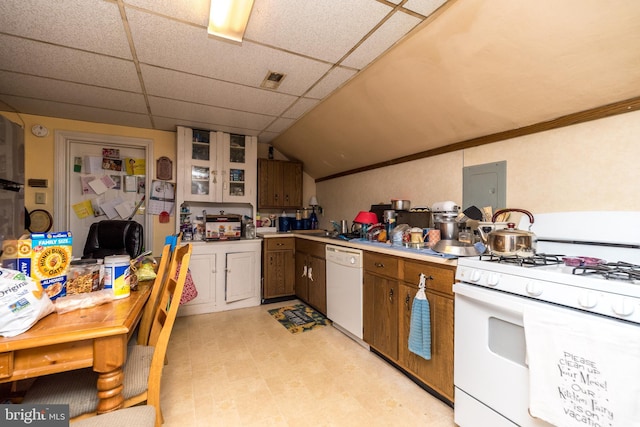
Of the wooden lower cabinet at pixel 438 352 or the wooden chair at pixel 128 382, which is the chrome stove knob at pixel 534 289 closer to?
the wooden lower cabinet at pixel 438 352

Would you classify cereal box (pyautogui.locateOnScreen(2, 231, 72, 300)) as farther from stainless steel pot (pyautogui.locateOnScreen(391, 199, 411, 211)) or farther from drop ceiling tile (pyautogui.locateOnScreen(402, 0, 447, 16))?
stainless steel pot (pyautogui.locateOnScreen(391, 199, 411, 211))

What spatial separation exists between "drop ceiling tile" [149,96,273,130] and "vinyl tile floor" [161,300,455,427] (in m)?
2.24

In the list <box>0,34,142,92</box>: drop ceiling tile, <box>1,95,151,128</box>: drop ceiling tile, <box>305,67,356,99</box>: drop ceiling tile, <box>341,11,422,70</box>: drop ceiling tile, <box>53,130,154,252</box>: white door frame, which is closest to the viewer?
<box>341,11,422,70</box>: drop ceiling tile

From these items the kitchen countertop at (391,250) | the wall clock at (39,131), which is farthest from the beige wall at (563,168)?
the wall clock at (39,131)

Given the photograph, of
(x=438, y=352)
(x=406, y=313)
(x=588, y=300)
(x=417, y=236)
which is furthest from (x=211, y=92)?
(x=588, y=300)

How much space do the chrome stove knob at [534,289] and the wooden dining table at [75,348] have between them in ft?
5.20

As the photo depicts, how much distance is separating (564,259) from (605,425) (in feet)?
2.34

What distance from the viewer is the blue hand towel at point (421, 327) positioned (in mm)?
1706

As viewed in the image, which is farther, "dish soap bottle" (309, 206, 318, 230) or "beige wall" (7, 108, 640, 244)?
"dish soap bottle" (309, 206, 318, 230)

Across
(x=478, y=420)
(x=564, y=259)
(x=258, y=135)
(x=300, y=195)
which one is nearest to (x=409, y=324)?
(x=478, y=420)

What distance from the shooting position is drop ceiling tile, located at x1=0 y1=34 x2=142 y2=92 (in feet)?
6.00

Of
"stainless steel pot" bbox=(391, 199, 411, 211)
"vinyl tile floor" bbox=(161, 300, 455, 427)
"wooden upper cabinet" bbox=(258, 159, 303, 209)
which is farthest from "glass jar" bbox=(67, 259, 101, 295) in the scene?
"wooden upper cabinet" bbox=(258, 159, 303, 209)

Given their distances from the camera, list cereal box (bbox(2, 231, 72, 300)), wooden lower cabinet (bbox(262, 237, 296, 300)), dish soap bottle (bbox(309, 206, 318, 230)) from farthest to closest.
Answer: dish soap bottle (bbox(309, 206, 318, 230))
wooden lower cabinet (bbox(262, 237, 296, 300))
cereal box (bbox(2, 231, 72, 300))

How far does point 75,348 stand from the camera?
961 mm
